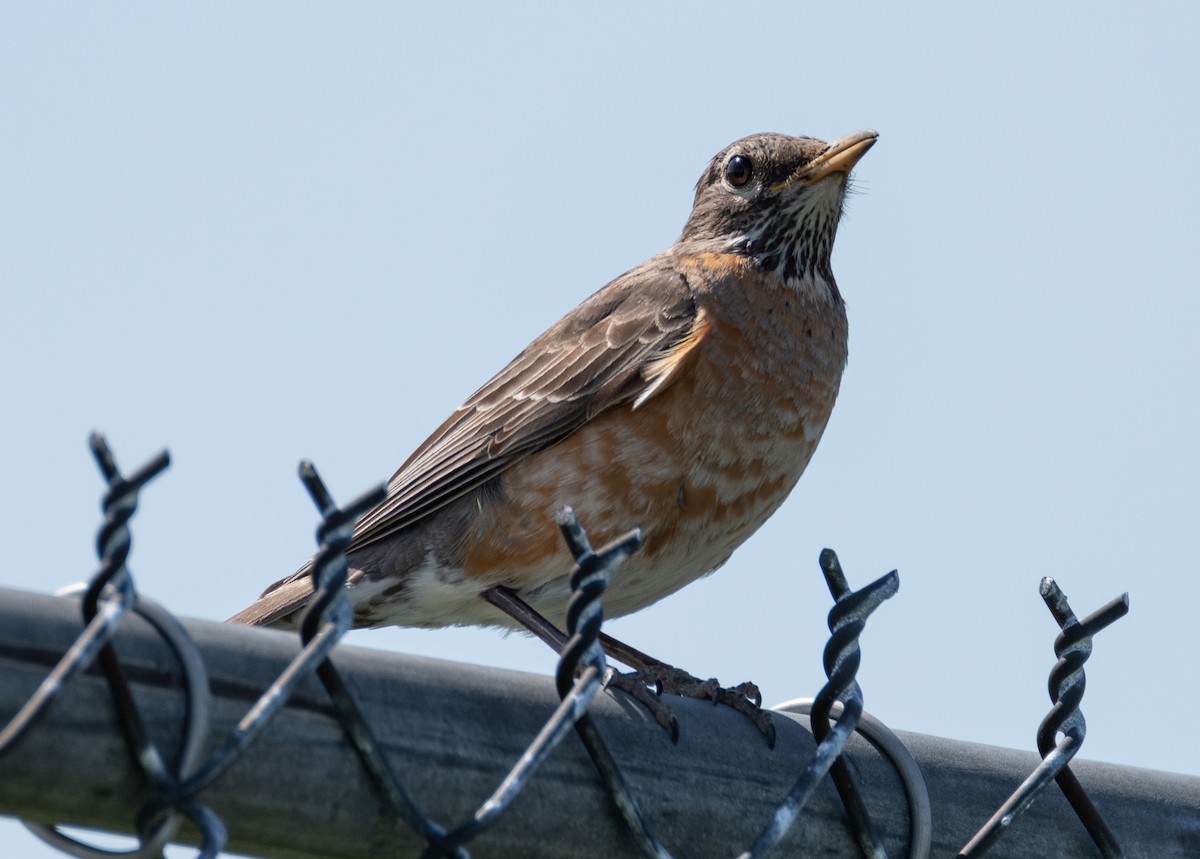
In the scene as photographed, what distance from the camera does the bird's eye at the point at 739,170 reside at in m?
7.15

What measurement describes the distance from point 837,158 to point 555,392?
5.54 ft

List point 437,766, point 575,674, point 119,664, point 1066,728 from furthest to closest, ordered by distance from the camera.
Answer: point 1066,728 → point 575,674 → point 437,766 → point 119,664

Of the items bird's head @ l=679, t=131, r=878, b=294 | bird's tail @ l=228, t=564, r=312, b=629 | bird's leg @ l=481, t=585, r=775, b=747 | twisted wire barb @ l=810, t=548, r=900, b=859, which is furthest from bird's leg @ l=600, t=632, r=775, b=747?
bird's head @ l=679, t=131, r=878, b=294

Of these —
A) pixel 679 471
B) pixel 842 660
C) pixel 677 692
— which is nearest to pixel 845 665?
pixel 842 660

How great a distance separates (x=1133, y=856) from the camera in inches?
110

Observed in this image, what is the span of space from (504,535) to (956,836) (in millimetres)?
3174

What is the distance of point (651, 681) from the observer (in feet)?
16.0

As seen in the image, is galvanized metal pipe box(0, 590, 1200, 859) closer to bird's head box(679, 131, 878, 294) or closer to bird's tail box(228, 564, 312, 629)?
bird's tail box(228, 564, 312, 629)

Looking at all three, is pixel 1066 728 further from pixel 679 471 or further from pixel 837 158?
pixel 837 158

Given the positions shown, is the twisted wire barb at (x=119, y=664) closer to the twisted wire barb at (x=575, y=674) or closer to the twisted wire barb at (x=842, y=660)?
the twisted wire barb at (x=575, y=674)

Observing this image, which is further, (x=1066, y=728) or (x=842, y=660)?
(x=1066, y=728)

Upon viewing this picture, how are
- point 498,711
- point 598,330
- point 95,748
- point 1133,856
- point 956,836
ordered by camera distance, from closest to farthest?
1. point 95,748
2. point 498,711
3. point 956,836
4. point 1133,856
5. point 598,330

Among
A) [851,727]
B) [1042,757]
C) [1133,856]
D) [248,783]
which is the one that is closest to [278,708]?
[248,783]

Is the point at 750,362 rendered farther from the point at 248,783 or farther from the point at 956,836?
the point at 248,783
